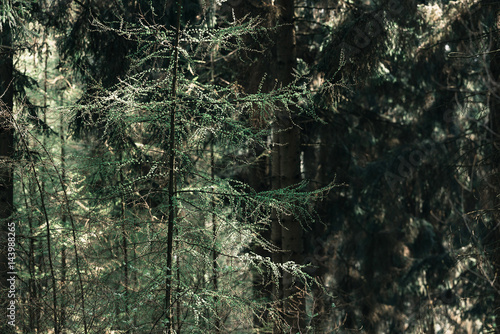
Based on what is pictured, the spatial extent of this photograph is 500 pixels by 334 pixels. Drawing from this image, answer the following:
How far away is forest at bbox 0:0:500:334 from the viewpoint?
500 cm

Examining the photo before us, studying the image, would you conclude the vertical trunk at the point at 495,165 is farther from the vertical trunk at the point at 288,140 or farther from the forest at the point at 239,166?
the vertical trunk at the point at 288,140

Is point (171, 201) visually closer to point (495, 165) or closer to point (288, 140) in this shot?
point (288, 140)

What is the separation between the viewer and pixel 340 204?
13.0 metres

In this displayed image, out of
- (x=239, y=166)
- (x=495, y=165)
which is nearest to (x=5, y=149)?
(x=239, y=166)

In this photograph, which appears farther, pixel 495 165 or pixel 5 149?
pixel 5 149

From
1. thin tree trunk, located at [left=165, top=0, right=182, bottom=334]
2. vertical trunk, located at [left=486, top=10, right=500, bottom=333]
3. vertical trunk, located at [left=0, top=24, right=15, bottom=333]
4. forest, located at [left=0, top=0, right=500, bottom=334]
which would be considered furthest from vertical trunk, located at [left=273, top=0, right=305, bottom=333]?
vertical trunk, located at [left=0, top=24, right=15, bottom=333]

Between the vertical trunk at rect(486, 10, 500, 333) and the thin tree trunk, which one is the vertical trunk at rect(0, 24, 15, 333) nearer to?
the thin tree trunk

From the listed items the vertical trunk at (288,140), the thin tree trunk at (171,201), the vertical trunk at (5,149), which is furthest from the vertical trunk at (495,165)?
the vertical trunk at (5,149)

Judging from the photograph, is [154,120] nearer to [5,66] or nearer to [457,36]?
[5,66]

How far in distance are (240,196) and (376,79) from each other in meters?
5.93

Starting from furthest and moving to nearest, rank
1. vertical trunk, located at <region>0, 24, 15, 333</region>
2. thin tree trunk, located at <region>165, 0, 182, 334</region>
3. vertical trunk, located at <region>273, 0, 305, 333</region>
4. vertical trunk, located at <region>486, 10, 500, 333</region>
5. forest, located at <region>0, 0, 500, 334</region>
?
vertical trunk, located at <region>273, 0, 305, 333</region>
vertical trunk, located at <region>486, 10, 500, 333</region>
vertical trunk, located at <region>0, 24, 15, 333</region>
forest, located at <region>0, 0, 500, 334</region>
thin tree trunk, located at <region>165, 0, 182, 334</region>

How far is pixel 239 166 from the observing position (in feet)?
28.7

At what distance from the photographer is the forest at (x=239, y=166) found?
5.00m

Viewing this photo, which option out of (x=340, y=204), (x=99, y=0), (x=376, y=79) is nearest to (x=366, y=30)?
(x=376, y=79)
